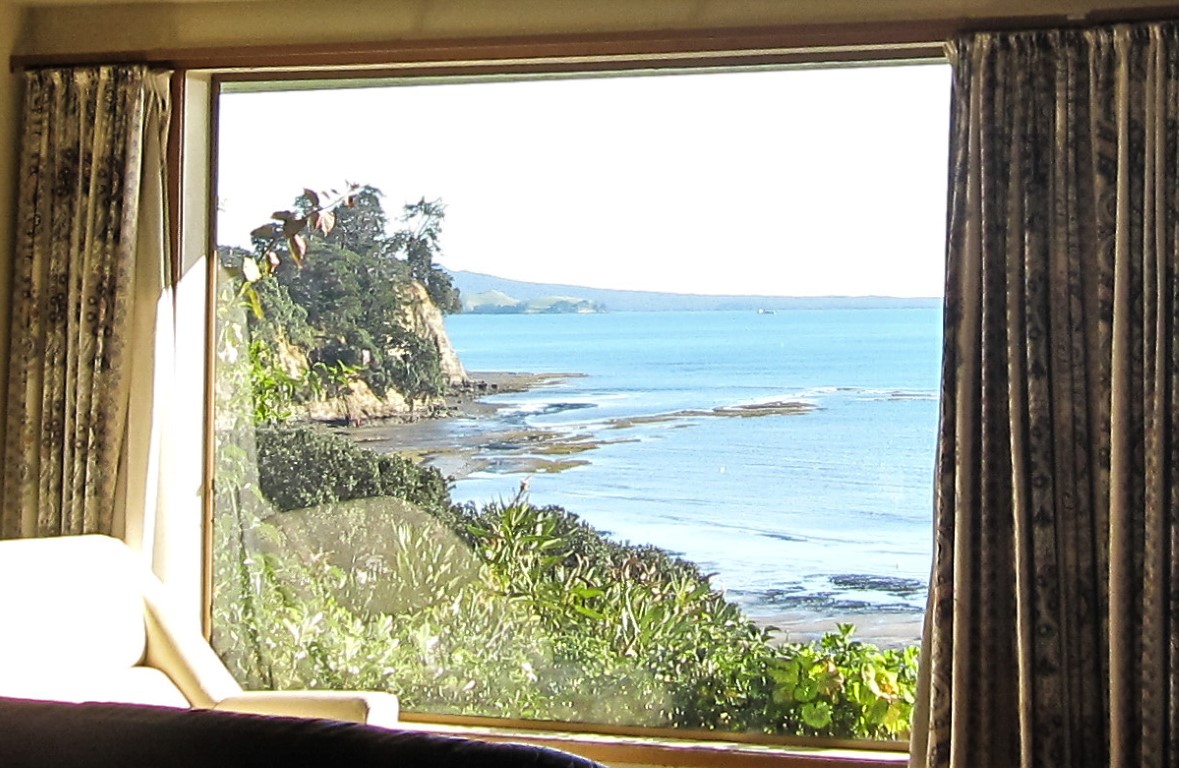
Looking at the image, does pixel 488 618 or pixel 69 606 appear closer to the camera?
pixel 69 606

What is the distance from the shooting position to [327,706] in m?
3.33

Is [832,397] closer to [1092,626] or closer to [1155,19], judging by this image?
[1092,626]

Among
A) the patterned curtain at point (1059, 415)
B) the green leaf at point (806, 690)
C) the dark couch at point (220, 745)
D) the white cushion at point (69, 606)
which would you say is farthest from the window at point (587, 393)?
the dark couch at point (220, 745)

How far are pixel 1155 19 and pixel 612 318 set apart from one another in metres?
1.67

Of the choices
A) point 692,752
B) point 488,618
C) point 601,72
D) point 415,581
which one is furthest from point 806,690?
point 601,72

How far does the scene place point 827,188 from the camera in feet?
12.5

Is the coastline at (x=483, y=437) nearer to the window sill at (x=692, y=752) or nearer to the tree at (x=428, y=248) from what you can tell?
the tree at (x=428, y=248)

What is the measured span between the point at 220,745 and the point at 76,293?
2.68 m

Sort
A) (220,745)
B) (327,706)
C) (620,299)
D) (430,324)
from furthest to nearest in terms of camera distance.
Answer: (430,324)
(620,299)
(327,706)
(220,745)

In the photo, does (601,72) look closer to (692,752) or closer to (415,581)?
(415,581)

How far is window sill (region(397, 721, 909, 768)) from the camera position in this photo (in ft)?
12.0

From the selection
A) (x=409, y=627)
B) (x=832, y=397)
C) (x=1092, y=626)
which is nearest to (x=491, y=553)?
(x=409, y=627)

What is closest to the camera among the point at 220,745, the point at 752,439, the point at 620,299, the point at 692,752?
the point at 220,745

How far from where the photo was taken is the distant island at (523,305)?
4.00 m
